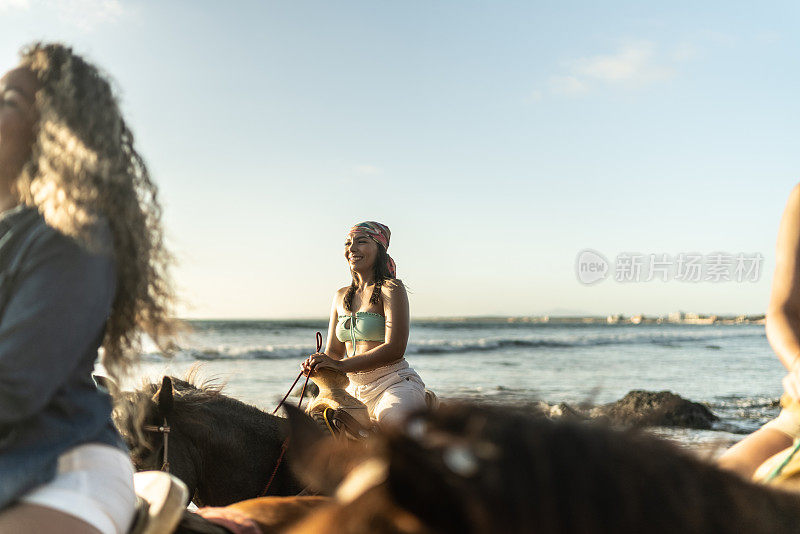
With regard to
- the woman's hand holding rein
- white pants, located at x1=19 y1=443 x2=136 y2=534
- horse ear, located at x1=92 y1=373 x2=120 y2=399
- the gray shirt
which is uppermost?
the gray shirt

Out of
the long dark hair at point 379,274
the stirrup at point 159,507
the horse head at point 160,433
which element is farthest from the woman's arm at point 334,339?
the stirrup at point 159,507

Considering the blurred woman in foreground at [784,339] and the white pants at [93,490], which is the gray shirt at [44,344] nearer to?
the white pants at [93,490]

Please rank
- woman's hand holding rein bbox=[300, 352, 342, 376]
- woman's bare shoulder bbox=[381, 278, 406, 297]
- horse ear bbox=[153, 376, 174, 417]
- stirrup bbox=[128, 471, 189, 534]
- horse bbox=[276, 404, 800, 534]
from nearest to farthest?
1. horse bbox=[276, 404, 800, 534]
2. stirrup bbox=[128, 471, 189, 534]
3. horse ear bbox=[153, 376, 174, 417]
4. woman's hand holding rein bbox=[300, 352, 342, 376]
5. woman's bare shoulder bbox=[381, 278, 406, 297]

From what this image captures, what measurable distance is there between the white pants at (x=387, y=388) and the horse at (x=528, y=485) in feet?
12.3

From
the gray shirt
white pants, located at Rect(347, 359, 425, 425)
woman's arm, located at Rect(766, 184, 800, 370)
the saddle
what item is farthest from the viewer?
white pants, located at Rect(347, 359, 425, 425)

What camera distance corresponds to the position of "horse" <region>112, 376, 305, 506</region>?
121 inches

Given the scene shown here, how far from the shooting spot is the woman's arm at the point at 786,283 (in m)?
1.95

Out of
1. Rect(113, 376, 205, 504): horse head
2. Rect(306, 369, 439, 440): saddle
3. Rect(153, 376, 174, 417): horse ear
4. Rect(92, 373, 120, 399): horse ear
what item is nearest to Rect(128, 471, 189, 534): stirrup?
Rect(92, 373, 120, 399): horse ear

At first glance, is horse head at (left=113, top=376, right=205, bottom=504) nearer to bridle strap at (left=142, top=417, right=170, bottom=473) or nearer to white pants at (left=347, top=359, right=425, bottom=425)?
bridle strap at (left=142, top=417, right=170, bottom=473)

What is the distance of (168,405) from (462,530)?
115 inches

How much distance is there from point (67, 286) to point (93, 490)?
477 mm

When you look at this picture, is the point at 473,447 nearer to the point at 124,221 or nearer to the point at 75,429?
the point at 75,429

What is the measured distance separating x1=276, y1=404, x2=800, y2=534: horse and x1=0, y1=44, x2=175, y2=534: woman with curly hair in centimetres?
97

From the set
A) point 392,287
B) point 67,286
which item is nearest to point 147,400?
point 67,286
